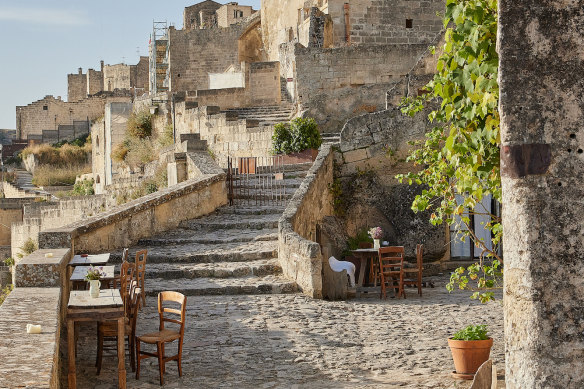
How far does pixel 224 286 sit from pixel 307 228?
9.69 ft

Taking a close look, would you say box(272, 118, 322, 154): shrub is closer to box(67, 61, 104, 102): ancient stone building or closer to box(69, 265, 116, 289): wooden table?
box(69, 265, 116, 289): wooden table

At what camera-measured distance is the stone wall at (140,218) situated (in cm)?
1203

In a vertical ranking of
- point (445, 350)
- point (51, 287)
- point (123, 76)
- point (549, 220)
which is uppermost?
point (123, 76)

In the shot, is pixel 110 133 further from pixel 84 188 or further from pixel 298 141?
pixel 298 141

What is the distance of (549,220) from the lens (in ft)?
12.6

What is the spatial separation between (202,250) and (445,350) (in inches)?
221

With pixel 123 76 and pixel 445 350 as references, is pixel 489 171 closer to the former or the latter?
pixel 445 350

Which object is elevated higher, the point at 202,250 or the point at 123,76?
the point at 123,76

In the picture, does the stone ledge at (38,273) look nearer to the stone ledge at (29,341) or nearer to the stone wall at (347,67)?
the stone ledge at (29,341)

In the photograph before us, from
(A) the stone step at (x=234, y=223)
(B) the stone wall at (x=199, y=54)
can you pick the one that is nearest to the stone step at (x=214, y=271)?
(A) the stone step at (x=234, y=223)

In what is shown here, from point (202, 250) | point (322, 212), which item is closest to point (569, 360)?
point (202, 250)

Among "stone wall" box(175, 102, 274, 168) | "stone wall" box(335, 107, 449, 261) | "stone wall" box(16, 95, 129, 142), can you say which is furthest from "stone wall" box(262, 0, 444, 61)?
"stone wall" box(16, 95, 129, 142)

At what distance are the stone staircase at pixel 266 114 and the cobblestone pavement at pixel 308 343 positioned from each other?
14365mm

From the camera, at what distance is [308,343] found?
356 inches
